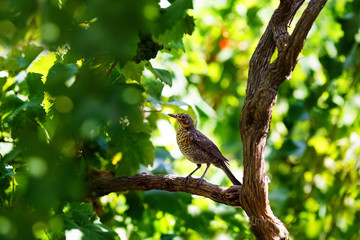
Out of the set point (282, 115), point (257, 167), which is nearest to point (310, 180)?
point (282, 115)

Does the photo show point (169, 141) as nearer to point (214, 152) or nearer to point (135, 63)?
point (214, 152)

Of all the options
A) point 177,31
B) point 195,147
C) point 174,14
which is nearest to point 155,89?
point 195,147

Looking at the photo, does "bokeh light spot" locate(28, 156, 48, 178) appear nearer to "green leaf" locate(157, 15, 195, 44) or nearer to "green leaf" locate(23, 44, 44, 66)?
"green leaf" locate(157, 15, 195, 44)

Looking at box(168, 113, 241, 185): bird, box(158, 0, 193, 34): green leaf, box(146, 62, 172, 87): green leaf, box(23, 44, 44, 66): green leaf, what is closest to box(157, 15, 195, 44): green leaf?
box(158, 0, 193, 34): green leaf

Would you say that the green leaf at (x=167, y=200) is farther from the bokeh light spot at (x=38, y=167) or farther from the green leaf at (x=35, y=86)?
the bokeh light spot at (x=38, y=167)

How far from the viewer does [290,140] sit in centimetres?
385

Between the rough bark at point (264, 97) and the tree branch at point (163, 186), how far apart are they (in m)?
0.11

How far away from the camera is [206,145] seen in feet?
9.23

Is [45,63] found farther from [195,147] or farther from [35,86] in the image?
[195,147]

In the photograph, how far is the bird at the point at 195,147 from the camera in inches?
108

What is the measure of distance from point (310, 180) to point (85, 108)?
3.63 metres

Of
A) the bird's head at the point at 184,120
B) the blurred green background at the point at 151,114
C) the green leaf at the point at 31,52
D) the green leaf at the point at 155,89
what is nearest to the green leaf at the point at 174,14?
the blurred green background at the point at 151,114

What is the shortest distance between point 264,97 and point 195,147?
1233mm

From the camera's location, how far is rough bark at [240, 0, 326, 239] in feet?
5.24
